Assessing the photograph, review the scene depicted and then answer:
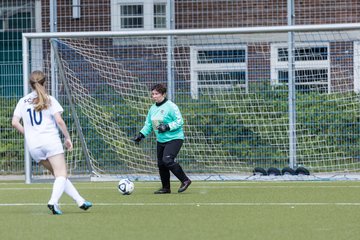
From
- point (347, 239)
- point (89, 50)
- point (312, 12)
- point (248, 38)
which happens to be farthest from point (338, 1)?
point (347, 239)

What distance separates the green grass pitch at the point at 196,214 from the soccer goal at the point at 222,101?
2336 millimetres

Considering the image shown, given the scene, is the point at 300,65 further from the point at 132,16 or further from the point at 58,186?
the point at 58,186

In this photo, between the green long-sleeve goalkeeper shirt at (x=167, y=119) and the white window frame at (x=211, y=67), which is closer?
the green long-sleeve goalkeeper shirt at (x=167, y=119)

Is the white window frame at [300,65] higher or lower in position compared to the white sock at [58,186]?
higher

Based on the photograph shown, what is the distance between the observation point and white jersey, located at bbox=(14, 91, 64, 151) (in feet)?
38.1

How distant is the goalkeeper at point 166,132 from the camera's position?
15023mm

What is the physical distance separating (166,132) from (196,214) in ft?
11.8

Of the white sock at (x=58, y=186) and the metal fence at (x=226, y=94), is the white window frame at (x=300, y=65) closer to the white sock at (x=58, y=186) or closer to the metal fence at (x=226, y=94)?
the metal fence at (x=226, y=94)

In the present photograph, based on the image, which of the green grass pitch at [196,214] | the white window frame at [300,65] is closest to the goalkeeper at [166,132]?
the green grass pitch at [196,214]

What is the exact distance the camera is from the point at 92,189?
1634 centimetres

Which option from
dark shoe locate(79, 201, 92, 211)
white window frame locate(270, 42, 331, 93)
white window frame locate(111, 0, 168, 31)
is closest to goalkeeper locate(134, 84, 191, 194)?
dark shoe locate(79, 201, 92, 211)

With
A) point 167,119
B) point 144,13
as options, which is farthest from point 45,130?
point 144,13

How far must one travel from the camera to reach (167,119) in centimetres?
1510

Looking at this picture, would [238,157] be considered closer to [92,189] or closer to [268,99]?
[268,99]
